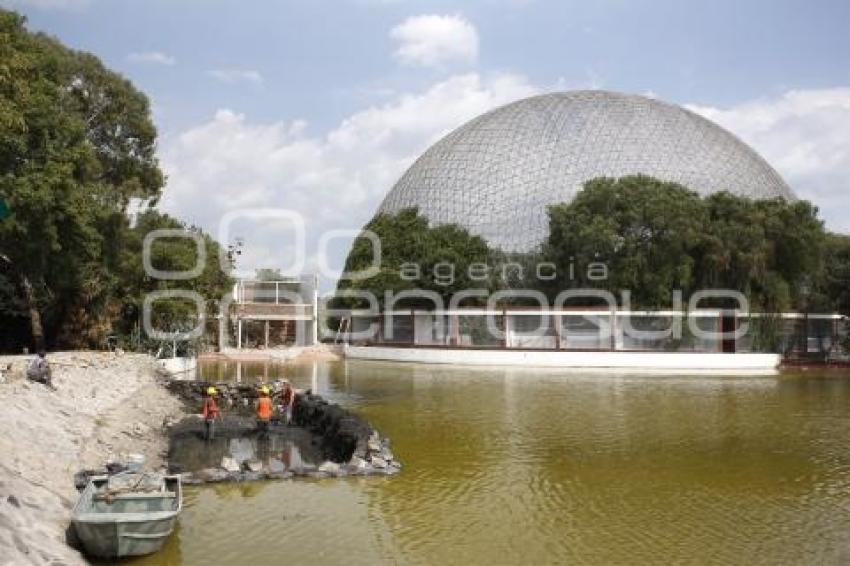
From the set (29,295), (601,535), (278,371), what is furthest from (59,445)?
(278,371)

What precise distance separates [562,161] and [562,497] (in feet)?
201

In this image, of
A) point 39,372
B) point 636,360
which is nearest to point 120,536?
point 39,372

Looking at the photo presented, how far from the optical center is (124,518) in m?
12.0

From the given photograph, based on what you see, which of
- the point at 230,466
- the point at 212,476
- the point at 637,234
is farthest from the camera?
the point at 637,234

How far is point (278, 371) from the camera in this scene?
158 ft

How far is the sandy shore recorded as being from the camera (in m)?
11.4

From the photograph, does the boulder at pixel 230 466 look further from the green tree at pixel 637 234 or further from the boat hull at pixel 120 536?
the green tree at pixel 637 234

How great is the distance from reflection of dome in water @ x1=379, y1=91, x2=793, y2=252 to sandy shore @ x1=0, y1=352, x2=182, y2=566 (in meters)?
46.3

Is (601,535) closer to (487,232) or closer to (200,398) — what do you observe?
(200,398)

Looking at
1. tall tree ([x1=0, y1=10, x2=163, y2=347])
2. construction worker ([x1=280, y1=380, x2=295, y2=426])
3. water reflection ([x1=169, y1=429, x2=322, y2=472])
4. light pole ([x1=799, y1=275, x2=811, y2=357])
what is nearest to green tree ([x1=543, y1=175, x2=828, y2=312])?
light pole ([x1=799, y1=275, x2=811, y2=357])

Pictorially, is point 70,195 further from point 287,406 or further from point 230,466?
point 230,466

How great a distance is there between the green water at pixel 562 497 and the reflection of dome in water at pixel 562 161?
150ft

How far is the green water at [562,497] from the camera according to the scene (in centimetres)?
1279

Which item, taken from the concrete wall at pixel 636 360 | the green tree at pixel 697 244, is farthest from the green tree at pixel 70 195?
the green tree at pixel 697 244
